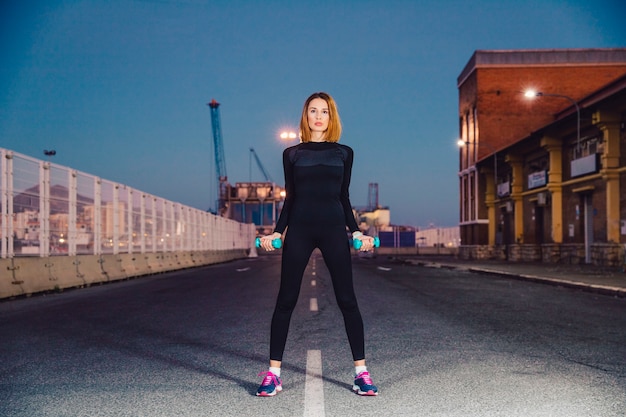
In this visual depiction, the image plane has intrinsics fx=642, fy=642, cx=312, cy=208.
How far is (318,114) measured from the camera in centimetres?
445

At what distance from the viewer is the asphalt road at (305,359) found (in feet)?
13.8

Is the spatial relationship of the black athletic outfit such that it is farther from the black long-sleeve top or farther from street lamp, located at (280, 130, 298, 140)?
street lamp, located at (280, 130, 298, 140)

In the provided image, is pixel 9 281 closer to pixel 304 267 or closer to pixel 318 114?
pixel 304 267

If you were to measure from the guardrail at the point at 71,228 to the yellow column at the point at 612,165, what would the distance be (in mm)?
18410

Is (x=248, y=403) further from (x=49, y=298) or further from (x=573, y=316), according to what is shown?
(x=49, y=298)

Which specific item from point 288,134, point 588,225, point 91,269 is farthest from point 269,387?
point 588,225

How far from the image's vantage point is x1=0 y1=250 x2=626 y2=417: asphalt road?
13.8 feet

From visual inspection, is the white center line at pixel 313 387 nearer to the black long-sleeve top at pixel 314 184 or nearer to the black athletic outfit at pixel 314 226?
the black athletic outfit at pixel 314 226

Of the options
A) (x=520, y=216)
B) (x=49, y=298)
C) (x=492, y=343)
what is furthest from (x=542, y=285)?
(x=520, y=216)

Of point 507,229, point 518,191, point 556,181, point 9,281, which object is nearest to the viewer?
point 9,281

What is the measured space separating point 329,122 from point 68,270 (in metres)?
12.5

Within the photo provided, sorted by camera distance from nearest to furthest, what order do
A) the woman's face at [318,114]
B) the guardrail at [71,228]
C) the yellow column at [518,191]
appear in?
the woman's face at [318,114] < the guardrail at [71,228] < the yellow column at [518,191]

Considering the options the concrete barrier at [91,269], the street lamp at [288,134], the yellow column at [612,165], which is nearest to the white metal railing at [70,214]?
the concrete barrier at [91,269]

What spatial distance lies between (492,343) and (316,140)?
11.7 feet
